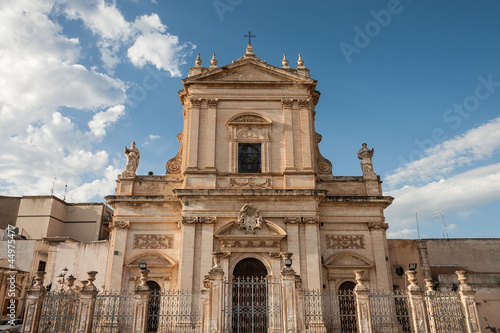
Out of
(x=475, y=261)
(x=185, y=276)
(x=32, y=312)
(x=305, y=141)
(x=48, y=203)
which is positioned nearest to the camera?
(x=32, y=312)

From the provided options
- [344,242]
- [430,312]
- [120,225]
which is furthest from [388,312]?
[120,225]

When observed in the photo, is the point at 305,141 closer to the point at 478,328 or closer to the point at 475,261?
the point at 478,328

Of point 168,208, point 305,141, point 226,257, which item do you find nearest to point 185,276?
point 226,257

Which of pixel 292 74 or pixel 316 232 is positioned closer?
pixel 316 232

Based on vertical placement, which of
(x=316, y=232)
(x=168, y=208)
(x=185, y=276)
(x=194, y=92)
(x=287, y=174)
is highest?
(x=194, y=92)

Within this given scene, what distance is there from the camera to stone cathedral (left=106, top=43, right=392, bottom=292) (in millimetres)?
17281

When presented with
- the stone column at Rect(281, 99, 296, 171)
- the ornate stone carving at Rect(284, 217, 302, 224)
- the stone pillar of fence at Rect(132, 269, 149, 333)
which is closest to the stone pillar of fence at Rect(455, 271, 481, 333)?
the ornate stone carving at Rect(284, 217, 302, 224)

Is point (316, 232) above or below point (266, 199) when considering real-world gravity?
below

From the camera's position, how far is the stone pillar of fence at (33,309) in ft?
38.3

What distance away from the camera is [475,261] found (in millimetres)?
24938

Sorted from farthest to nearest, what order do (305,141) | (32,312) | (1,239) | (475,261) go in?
1. (1,239)
2. (475,261)
3. (305,141)
4. (32,312)

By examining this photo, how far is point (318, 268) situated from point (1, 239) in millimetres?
22641

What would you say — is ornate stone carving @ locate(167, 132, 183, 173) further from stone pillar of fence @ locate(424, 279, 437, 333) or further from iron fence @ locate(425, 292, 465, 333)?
iron fence @ locate(425, 292, 465, 333)

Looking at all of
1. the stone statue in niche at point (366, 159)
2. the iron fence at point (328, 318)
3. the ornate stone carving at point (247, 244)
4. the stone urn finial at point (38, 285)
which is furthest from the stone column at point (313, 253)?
the stone urn finial at point (38, 285)
